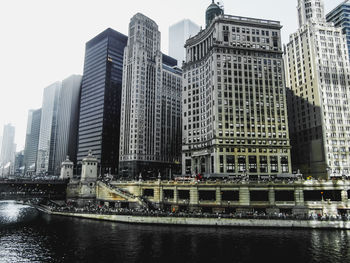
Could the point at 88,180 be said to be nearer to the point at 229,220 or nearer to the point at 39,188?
the point at 39,188

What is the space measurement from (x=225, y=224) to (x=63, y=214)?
194ft

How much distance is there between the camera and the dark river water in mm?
45906

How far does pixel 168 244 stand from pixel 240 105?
258 ft

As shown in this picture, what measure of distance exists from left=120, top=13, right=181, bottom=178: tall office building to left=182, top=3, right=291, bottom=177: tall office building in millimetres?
45494

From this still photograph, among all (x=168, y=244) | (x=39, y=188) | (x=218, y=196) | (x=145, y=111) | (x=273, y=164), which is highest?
(x=145, y=111)

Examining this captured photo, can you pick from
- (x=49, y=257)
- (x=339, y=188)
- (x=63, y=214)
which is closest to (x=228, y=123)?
(x=339, y=188)

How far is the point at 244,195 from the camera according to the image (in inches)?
3140

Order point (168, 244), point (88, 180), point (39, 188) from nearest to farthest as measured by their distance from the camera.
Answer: point (168, 244) → point (88, 180) → point (39, 188)

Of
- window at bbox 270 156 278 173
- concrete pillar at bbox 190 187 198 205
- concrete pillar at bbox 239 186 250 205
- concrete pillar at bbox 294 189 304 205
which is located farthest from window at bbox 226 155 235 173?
concrete pillar at bbox 294 189 304 205

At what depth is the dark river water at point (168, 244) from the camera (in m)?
45.9

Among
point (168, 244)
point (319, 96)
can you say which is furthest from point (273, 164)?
point (168, 244)

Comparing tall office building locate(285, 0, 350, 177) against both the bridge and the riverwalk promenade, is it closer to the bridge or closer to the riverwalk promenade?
the riverwalk promenade

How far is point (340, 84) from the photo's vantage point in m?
134

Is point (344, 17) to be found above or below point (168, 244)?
above
